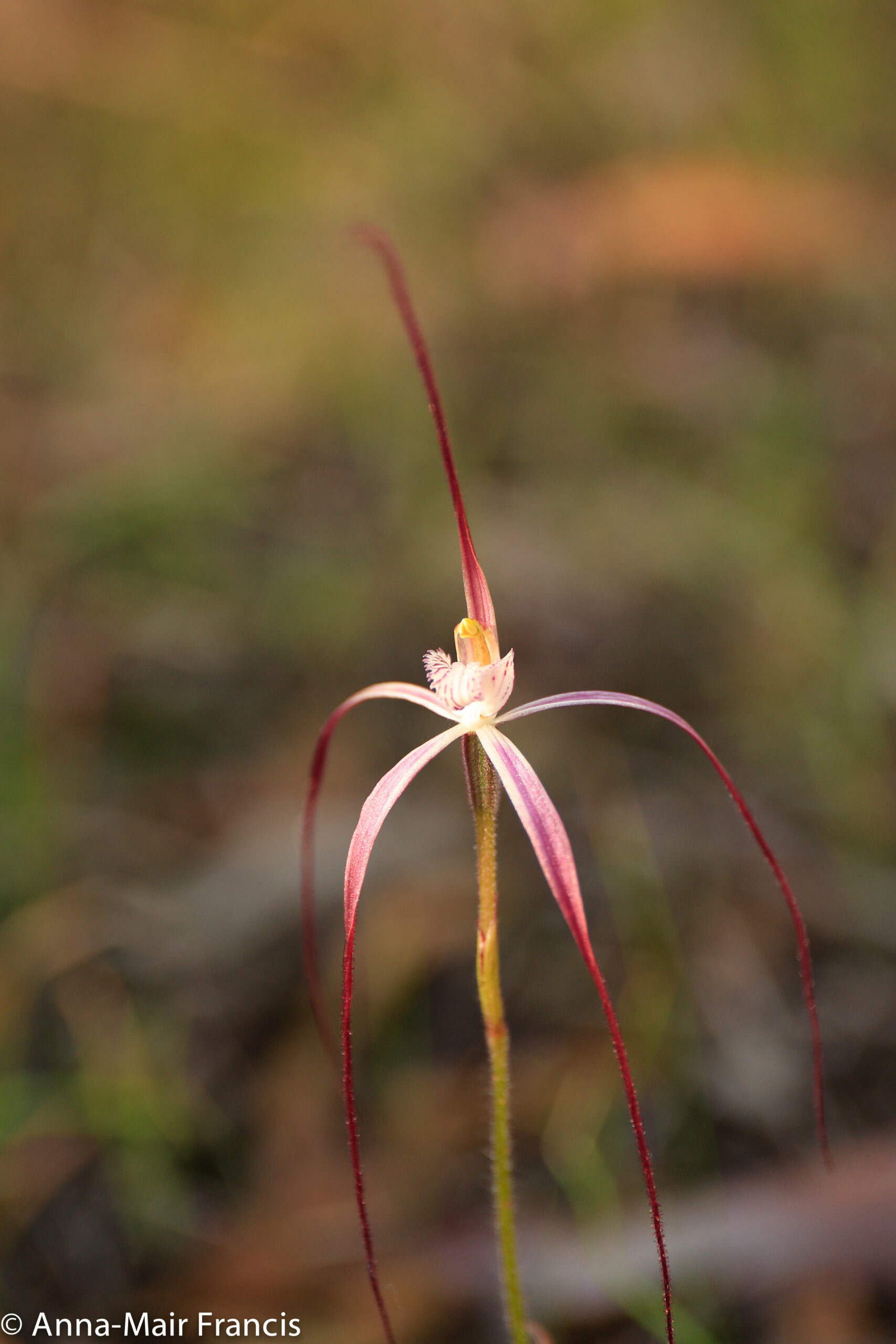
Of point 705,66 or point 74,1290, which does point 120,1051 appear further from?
point 705,66

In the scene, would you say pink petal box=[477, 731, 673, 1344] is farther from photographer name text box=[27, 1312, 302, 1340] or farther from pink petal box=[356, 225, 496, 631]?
photographer name text box=[27, 1312, 302, 1340]

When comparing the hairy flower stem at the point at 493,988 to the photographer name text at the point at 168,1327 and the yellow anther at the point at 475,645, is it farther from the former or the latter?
the photographer name text at the point at 168,1327

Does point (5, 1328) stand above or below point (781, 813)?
below

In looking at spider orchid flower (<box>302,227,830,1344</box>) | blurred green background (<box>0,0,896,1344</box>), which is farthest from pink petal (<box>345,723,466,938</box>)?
blurred green background (<box>0,0,896,1344</box>)

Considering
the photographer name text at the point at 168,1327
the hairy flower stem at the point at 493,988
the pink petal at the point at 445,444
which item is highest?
the pink petal at the point at 445,444

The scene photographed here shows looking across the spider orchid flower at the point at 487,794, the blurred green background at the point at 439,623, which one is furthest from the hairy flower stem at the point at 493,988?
the blurred green background at the point at 439,623

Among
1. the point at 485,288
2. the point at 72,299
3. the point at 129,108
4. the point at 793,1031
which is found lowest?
the point at 793,1031

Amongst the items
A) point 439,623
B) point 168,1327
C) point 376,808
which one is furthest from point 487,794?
point 439,623

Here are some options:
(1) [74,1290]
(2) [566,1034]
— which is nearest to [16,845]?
(1) [74,1290]
